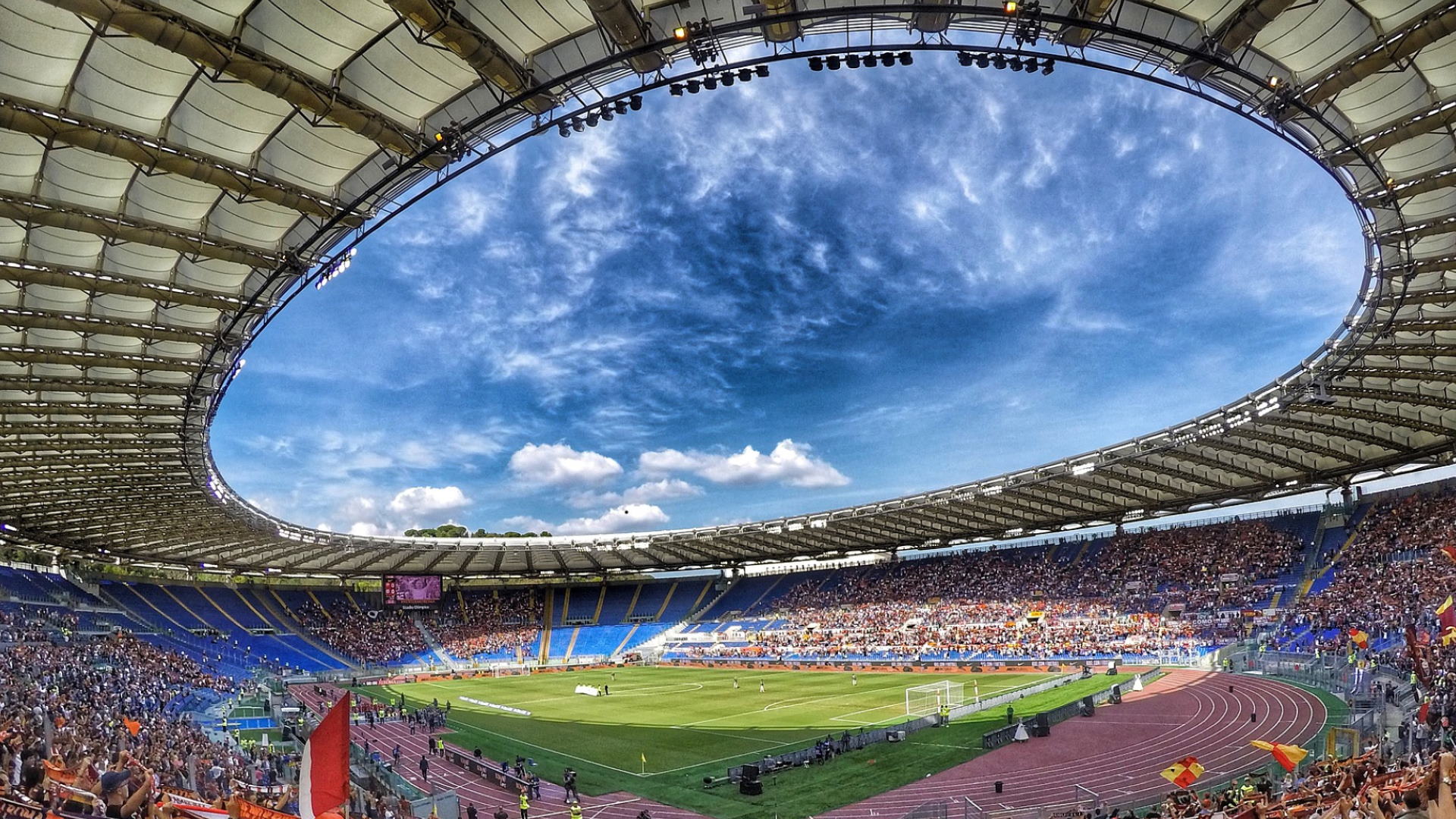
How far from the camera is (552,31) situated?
14.0 meters

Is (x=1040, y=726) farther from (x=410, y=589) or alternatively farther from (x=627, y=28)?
(x=410, y=589)

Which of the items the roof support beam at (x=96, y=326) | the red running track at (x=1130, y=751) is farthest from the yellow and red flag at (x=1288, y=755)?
the roof support beam at (x=96, y=326)

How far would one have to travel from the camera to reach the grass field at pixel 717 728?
25766 millimetres

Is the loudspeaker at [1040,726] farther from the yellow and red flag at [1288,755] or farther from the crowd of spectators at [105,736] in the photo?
the crowd of spectators at [105,736]

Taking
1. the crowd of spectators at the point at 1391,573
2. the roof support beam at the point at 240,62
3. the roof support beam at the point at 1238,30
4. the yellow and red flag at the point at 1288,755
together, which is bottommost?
the yellow and red flag at the point at 1288,755

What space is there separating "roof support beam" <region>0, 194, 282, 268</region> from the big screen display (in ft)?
189

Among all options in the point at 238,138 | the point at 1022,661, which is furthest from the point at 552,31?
the point at 1022,661

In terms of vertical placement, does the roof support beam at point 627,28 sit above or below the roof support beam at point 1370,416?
above

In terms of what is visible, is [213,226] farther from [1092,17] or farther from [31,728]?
[1092,17]

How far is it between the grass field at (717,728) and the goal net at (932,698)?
0.60 meters

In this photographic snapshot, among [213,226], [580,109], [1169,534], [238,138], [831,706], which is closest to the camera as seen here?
[238,138]

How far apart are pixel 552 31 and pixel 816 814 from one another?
1973 centimetres

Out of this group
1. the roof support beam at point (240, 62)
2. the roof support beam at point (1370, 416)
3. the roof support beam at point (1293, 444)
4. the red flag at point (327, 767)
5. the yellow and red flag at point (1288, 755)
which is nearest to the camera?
the red flag at point (327, 767)

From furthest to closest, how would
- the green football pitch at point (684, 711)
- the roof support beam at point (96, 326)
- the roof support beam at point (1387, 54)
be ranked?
the green football pitch at point (684, 711), the roof support beam at point (96, 326), the roof support beam at point (1387, 54)
